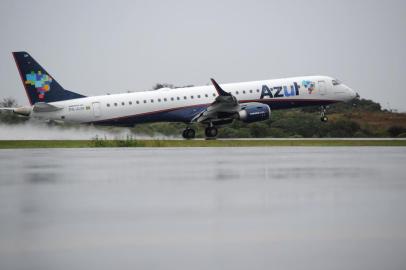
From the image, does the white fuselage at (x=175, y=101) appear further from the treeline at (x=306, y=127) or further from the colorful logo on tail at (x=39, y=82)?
the treeline at (x=306, y=127)

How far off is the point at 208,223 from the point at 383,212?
8.19 ft

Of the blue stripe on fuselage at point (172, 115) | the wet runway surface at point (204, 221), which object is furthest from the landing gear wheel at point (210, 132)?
the wet runway surface at point (204, 221)

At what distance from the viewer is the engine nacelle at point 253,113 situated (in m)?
41.0

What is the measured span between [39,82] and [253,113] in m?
13.5

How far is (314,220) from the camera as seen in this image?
8258 millimetres

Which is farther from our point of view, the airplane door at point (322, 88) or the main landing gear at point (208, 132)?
the airplane door at point (322, 88)

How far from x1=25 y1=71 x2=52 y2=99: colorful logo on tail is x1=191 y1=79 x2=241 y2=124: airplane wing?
377 inches

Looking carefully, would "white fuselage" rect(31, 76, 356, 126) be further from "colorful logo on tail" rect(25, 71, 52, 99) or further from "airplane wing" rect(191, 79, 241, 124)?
"colorful logo on tail" rect(25, 71, 52, 99)

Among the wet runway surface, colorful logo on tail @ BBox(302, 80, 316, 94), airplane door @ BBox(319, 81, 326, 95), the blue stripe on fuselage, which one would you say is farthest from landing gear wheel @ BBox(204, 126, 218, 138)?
the wet runway surface

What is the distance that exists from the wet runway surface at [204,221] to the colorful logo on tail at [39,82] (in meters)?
27.1

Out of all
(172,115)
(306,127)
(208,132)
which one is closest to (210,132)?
(208,132)

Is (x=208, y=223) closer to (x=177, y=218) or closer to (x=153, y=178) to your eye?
(x=177, y=218)

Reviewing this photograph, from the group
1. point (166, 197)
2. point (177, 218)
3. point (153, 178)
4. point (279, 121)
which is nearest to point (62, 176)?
point (153, 178)

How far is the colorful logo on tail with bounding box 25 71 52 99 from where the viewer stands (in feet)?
134
